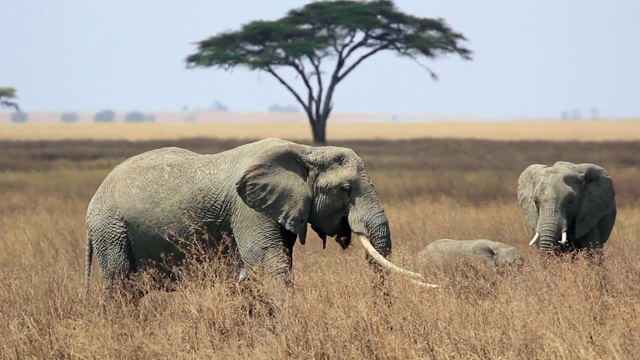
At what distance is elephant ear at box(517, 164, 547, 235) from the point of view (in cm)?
1169

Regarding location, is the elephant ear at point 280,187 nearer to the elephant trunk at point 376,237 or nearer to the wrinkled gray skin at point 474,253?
the elephant trunk at point 376,237

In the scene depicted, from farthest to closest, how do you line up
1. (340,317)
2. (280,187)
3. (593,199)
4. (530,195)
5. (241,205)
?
1. (530,195)
2. (593,199)
3. (241,205)
4. (280,187)
5. (340,317)

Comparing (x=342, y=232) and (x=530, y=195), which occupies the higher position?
(x=342, y=232)

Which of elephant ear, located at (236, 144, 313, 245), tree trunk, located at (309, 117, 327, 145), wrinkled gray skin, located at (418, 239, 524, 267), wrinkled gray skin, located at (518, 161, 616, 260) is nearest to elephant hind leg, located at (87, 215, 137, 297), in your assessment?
elephant ear, located at (236, 144, 313, 245)

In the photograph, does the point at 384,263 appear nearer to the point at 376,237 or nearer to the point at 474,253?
the point at 376,237

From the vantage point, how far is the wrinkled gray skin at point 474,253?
35.6ft

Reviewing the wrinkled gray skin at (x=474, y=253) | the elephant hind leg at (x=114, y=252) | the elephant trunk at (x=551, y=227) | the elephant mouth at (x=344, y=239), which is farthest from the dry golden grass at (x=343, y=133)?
the elephant mouth at (x=344, y=239)

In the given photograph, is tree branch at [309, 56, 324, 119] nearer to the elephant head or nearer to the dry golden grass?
the dry golden grass

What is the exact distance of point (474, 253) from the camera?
438 inches

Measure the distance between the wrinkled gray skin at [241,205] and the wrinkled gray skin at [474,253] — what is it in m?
3.12

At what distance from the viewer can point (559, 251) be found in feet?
36.5

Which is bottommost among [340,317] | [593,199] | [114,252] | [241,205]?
[340,317]

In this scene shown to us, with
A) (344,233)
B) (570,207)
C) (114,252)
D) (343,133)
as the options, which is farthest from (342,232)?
(343,133)

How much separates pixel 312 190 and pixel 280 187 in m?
0.21
